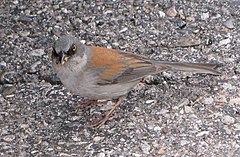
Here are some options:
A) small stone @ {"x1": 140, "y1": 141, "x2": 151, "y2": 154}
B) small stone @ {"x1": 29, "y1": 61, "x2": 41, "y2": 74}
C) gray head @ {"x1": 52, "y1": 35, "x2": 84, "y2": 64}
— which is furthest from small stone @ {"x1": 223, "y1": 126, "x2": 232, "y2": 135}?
small stone @ {"x1": 29, "y1": 61, "x2": 41, "y2": 74}

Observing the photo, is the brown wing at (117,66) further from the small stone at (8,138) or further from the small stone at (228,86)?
the small stone at (8,138)

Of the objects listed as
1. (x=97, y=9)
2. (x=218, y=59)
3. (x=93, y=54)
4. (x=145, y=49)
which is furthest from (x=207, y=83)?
(x=97, y=9)

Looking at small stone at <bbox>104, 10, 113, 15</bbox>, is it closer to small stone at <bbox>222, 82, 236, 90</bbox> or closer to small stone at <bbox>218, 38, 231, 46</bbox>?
small stone at <bbox>218, 38, 231, 46</bbox>

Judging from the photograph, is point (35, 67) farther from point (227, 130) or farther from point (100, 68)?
point (227, 130)

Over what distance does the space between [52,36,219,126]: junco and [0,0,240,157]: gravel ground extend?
241mm

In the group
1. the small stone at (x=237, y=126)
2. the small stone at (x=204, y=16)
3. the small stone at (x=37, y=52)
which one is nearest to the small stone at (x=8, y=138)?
the small stone at (x=37, y=52)

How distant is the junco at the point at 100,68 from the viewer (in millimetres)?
5112

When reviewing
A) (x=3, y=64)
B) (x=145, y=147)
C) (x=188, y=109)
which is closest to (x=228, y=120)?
(x=188, y=109)

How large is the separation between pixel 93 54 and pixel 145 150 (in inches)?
37.3

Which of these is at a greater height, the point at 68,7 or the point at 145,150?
the point at 68,7

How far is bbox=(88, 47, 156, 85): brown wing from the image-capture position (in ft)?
17.4

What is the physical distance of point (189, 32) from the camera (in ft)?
21.0

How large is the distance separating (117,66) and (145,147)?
777mm

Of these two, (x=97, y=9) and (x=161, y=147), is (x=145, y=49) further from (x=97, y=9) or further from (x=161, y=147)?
(x=161, y=147)
